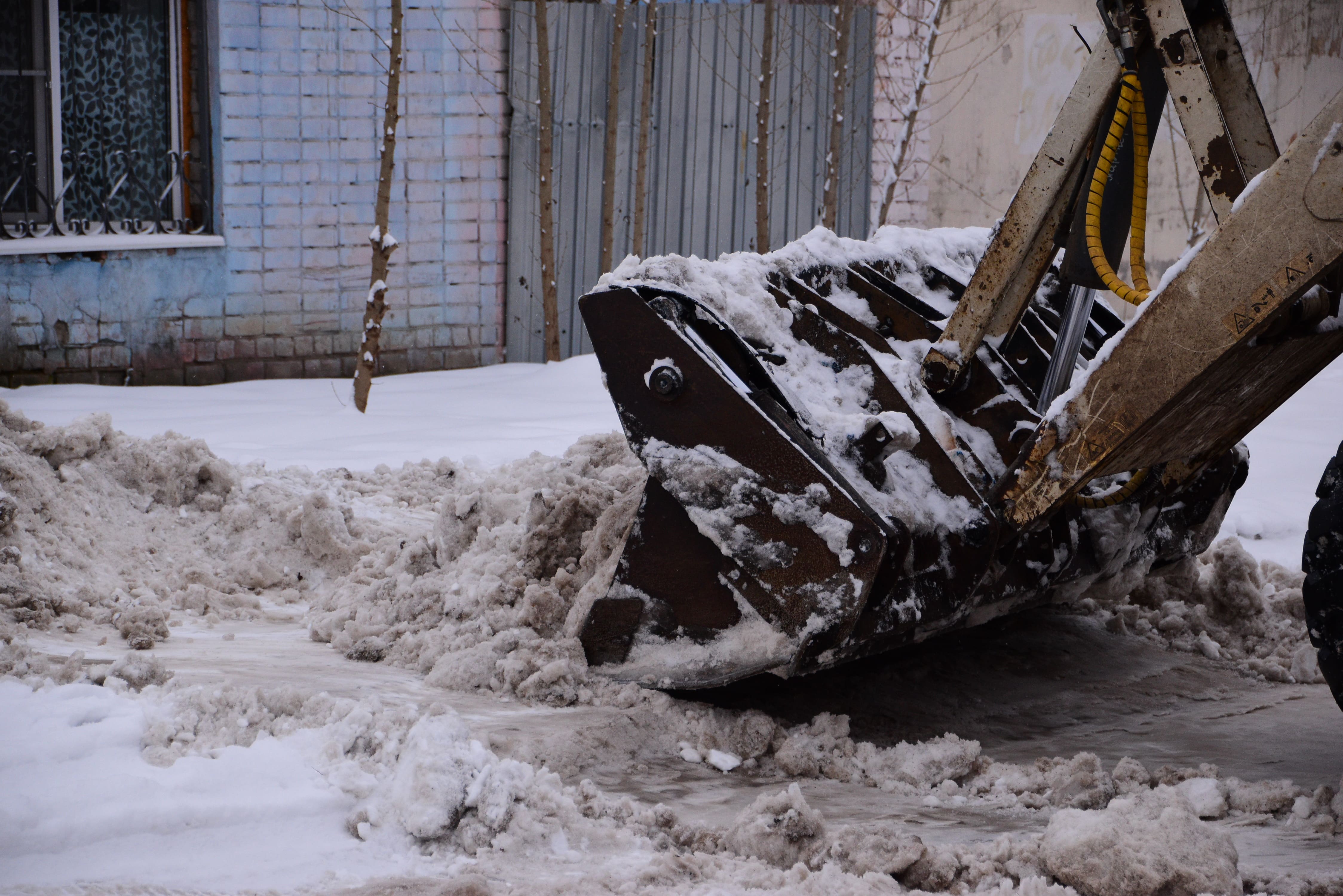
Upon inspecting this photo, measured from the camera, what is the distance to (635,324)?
2971 mm

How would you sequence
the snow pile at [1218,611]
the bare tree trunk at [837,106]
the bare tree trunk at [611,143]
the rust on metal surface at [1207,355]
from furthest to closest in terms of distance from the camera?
the bare tree trunk at [837,106], the bare tree trunk at [611,143], the snow pile at [1218,611], the rust on metal surface at [1207,355]

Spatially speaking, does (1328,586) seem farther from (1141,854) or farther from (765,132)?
(765,132)

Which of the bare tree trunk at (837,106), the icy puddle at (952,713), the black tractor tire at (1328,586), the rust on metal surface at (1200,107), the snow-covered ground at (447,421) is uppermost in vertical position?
the bare tree trunk at (837,106)

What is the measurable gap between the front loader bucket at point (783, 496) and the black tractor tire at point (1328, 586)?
65cm

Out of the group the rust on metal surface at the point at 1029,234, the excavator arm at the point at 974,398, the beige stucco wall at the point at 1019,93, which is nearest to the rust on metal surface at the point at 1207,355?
the excavator arm at the point at 974,398

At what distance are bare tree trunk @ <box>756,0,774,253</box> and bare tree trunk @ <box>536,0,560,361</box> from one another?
4.75 feet

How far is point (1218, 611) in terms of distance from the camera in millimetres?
4082

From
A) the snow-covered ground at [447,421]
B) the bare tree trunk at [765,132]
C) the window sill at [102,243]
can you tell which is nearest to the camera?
the snow-covered ground at [447,421]

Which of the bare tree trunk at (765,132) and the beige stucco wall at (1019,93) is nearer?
the bare tree trunk at (765,132)

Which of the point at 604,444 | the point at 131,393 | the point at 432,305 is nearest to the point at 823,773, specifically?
the point at 604,444

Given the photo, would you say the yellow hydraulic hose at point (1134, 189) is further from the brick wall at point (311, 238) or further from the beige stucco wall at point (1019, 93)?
the beige stucco wall at point (1019, 93)

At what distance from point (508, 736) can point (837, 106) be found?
7.18 meters

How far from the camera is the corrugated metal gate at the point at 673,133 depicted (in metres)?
9.08

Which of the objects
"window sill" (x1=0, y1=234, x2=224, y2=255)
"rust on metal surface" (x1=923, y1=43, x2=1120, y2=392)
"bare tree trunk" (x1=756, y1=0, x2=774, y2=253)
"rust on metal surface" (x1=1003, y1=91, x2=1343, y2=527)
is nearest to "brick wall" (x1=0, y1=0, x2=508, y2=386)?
"window sill" (x1=0, y1=234, x2=224, y2=255)
